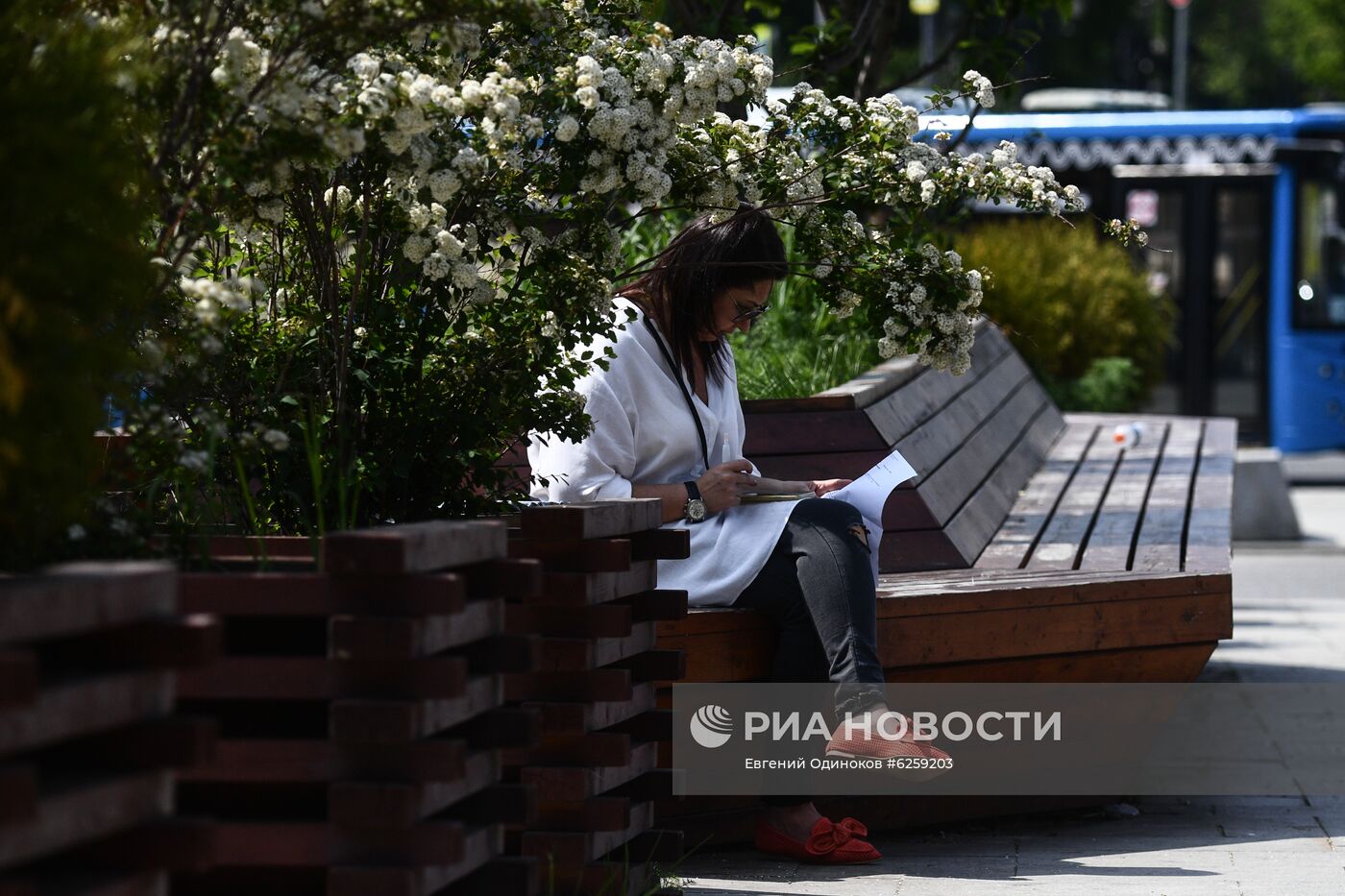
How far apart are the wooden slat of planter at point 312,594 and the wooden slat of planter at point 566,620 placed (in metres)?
0.83

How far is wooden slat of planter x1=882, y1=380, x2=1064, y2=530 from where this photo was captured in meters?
5.56

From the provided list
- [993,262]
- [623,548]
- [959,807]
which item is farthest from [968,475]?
[993,262]

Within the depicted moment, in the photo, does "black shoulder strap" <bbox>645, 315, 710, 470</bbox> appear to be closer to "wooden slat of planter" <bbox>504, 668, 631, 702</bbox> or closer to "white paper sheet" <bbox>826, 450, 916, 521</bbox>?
"white paper sheet" <bbox>826, 450, 916, 521</bbox>

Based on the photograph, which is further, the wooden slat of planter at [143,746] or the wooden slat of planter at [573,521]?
the wooden slat of planter at [573,521]

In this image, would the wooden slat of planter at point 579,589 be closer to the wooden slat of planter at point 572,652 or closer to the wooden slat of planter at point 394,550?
the wooden slat of planter at point 572,652

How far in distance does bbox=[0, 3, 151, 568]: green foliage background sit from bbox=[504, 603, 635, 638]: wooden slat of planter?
119 cm

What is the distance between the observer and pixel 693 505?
4.57 m

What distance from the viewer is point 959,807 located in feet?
16.7

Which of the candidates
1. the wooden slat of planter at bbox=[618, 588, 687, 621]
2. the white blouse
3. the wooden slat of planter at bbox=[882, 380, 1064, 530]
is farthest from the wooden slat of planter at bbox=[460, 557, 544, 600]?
the wooden slat of planter at bbox=[882, 380, 1064, 530]

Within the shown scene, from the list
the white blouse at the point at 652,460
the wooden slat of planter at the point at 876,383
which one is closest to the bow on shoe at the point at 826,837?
the white blouse at the point at 652,460

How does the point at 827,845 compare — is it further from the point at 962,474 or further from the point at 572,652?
the point at 962,474

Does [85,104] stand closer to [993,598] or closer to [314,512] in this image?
[314,512]

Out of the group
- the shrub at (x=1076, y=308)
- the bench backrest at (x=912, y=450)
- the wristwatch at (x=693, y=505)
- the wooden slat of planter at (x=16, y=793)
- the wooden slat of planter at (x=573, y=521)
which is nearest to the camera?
the wooden slat of planter at (x=16, y=793)

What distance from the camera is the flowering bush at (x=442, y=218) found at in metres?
3.22
